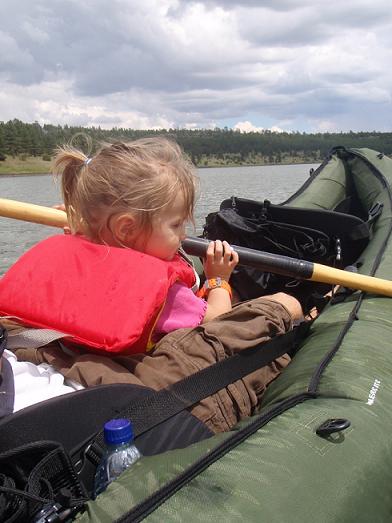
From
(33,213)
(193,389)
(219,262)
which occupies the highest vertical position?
(33,213)

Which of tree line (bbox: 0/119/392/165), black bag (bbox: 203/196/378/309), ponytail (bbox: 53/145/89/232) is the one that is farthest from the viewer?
tree line (bbox: 0/119/392/165)

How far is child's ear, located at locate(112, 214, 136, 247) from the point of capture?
1569 millimetres

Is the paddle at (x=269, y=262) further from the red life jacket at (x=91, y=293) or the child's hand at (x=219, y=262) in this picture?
the red life jacket at (x=91, y=293)

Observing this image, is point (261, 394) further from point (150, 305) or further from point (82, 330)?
point (82, 330)

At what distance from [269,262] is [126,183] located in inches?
39.3

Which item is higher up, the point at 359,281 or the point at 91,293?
the point at 91,293

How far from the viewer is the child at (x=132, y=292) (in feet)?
4.43

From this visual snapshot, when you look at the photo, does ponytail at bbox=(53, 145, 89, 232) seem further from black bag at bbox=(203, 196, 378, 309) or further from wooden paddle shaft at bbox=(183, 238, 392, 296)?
black bag at bbox=(203, 196, 378, 309)

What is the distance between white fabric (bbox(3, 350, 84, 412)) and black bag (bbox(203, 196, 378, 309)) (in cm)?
189

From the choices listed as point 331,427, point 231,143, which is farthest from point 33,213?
point 231,143

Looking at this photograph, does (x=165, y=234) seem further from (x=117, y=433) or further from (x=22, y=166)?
(x=22, y=166)

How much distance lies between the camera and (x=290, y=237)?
312cm

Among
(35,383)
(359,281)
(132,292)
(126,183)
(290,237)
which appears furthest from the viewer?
(290,237)

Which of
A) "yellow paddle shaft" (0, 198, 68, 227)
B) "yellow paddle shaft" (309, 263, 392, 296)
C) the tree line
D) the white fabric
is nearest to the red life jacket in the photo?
the white fabric
